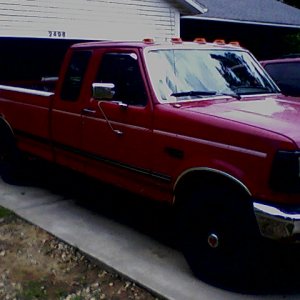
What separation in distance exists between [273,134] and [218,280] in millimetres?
1280

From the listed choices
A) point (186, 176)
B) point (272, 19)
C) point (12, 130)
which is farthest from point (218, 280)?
point (272, 19)

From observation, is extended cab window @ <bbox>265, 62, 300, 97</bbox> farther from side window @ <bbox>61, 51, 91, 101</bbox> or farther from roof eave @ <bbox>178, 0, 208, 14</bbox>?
roof eave @ <bbox>178, 0, 208, 14</bbox>

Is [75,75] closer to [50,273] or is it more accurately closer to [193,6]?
[50,273]

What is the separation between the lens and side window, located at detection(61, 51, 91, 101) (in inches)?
236

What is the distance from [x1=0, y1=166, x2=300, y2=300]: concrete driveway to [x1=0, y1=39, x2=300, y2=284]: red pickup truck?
0.30 meters

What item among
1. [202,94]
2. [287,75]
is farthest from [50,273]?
[287,75]

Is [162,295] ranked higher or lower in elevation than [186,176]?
lower

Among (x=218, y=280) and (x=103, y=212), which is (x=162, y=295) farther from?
(x=103, y=212)

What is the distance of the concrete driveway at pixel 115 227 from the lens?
443cm

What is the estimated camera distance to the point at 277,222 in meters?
3.81

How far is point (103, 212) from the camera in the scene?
251 inches

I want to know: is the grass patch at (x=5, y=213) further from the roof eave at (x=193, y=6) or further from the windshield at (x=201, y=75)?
the roof eave at (x=193, y=6)

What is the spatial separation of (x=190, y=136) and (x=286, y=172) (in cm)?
93

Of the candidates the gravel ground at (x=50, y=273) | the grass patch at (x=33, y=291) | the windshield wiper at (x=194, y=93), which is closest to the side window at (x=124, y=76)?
the windshield wiper at (x=194, y=93)
